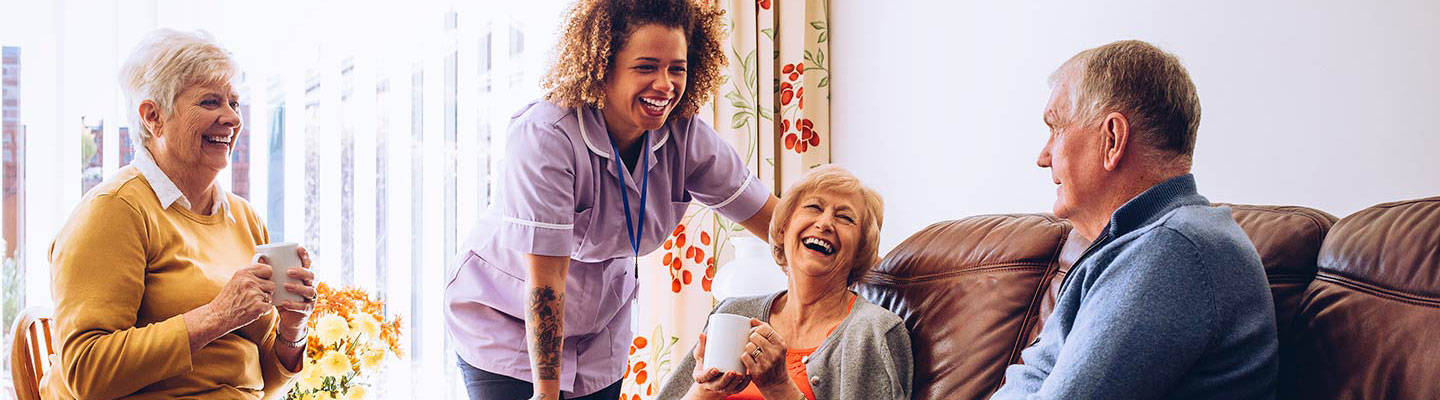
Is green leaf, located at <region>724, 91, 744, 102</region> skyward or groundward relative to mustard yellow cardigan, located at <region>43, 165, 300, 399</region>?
skyward

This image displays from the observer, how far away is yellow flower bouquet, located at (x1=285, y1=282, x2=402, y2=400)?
2.06 metres

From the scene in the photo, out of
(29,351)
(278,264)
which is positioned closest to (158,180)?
(278,264)

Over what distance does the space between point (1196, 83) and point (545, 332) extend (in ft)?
4.53

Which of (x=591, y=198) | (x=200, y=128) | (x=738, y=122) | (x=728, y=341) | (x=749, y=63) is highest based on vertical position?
(x=749, y=63)

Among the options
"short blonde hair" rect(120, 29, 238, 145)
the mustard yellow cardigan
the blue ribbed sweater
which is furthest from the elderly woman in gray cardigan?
"short blonde hair" rect(120, 29, 238, 145)

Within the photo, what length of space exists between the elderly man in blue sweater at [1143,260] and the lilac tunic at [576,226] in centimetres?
82

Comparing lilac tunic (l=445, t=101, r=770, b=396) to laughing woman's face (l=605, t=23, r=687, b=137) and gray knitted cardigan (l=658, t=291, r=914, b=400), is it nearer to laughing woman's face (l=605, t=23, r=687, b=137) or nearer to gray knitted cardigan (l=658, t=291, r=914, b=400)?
laughing woman's face (l=605, t=23, r=687, b=137)

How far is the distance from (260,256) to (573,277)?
0.57 m

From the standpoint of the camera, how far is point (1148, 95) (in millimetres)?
1308

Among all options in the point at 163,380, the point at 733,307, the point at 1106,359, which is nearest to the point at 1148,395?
the point at 1106,359

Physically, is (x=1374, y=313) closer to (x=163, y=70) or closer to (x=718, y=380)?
(x=718, y=380)

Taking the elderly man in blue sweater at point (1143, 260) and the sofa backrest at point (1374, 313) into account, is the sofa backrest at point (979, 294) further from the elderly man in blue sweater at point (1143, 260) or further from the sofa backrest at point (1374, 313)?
the elderly man in blue sweater at point (1143, 260)

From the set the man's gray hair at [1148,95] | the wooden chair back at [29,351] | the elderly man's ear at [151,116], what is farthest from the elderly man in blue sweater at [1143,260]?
the wooden chair back at [29,351]

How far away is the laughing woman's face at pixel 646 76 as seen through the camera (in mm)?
1857
